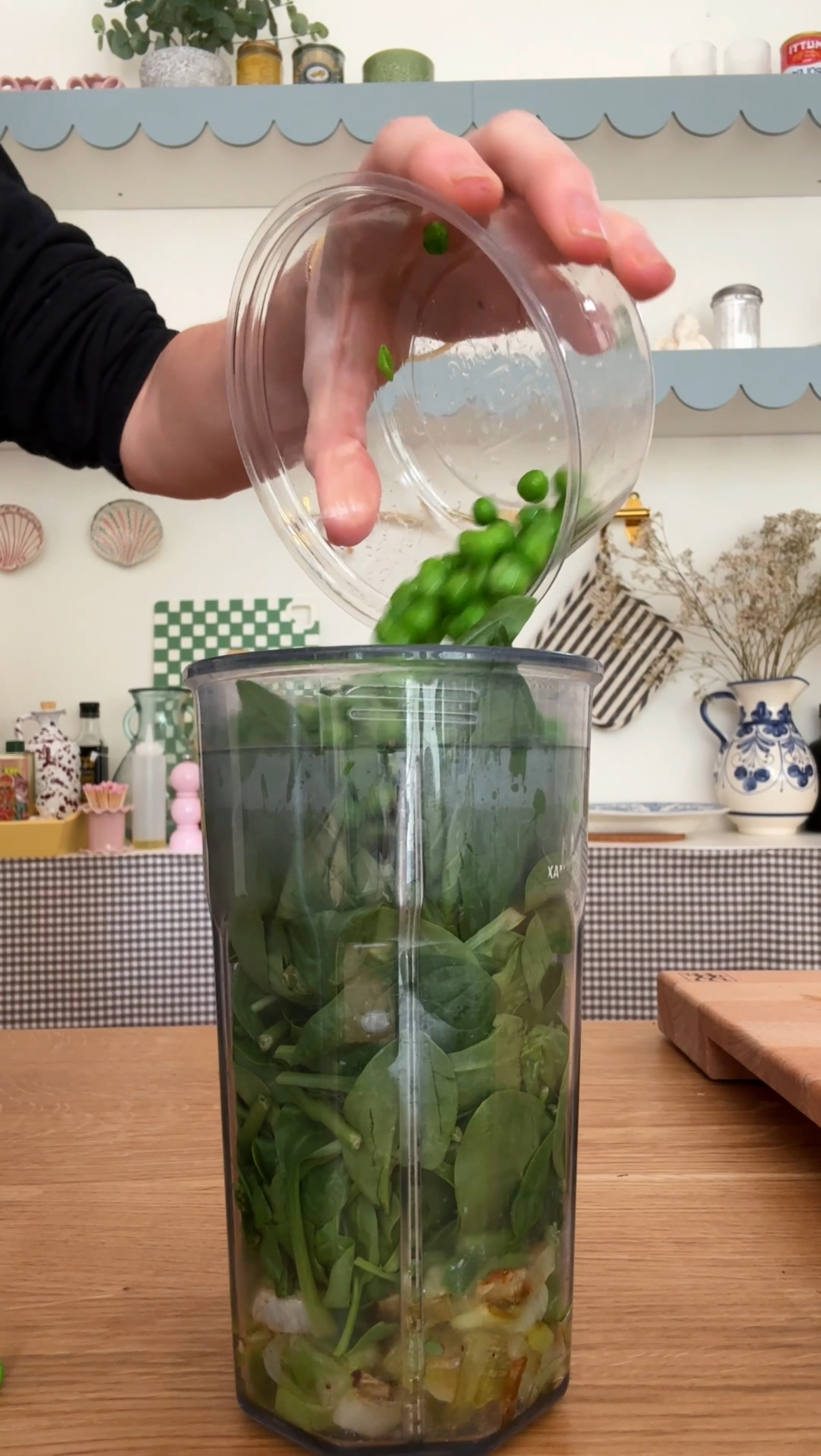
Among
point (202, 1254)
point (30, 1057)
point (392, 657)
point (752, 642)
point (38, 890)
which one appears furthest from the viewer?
point (752, 642)

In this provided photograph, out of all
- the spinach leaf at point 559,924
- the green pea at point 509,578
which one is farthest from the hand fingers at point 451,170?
the spinach leaf at point 559,924

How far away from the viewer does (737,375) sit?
179 cm

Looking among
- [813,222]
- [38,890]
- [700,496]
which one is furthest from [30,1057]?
[813,222]

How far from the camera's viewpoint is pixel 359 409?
0.45 meters

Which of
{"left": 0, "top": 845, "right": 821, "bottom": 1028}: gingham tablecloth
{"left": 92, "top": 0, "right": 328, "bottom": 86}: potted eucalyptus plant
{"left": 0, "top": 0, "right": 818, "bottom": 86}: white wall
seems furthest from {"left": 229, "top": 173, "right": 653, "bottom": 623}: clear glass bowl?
{"left": 0, "top": 0, "right": 818, "bottom": 86}: white wall

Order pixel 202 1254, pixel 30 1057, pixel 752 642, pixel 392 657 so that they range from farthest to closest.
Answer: pixel 752 642, pixel 30 1057, pixel 202 1254, pixel 392 657

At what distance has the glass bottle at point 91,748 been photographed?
1.91 meters

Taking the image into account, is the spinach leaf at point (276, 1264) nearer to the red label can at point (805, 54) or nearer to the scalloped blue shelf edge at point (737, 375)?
the scalloped blue shelf edge at point (737, 375)

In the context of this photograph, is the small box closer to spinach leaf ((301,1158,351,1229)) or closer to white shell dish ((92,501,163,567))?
white shell dish ((92,501,163,567))

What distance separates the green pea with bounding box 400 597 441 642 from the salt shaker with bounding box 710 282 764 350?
5.75 feet

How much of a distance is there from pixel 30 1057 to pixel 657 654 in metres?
1.60

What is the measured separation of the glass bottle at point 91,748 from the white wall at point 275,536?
0.29 feet

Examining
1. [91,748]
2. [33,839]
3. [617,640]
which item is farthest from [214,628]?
[617,640]

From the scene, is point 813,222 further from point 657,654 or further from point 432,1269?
point 432,1269
